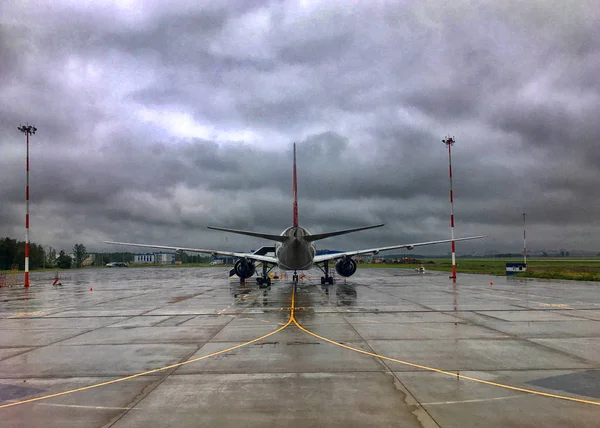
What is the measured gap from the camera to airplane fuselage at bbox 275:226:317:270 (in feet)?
89.7

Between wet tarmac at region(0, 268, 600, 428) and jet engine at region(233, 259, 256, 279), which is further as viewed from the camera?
jet engine at region(233, 259, 256, 279)

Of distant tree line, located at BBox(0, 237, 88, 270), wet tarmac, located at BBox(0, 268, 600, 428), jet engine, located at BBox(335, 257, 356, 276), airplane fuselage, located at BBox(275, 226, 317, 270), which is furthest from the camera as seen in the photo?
distant tree line, located at BBox(0, 237, 88, 270)

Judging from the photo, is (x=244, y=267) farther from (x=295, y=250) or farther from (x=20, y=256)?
(x=20, y=256)

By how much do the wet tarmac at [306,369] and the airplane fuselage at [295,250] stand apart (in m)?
9.36

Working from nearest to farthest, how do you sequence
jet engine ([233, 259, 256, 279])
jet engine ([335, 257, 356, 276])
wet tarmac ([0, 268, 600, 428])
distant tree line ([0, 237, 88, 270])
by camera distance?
wet tarmac ([0, 268, 600, 428])
jet engine ([335, 257, 356, 276])
jet engine ([233, 259, 256, 279])
distant tree line ([0, 237, 88, 270])

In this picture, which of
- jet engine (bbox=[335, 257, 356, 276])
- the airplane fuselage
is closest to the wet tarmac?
the airplane fuselage

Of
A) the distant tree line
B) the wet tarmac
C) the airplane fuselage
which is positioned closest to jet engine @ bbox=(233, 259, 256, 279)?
the airplane fuselage

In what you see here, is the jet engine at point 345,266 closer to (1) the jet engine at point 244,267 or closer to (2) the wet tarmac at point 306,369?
(1) the jet engine at point 244,267

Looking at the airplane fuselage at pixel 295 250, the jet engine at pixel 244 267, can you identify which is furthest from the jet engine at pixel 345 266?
the jet engine at pixel 244 267

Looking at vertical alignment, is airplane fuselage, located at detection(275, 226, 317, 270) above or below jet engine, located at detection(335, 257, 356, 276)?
above

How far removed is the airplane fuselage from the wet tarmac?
30.7 feet

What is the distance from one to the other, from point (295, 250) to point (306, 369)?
1934 cm

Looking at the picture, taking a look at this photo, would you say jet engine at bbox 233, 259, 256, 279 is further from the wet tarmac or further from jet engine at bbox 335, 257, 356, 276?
the wet tarmac

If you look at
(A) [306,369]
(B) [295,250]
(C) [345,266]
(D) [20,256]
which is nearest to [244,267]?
(C) [345,266]
